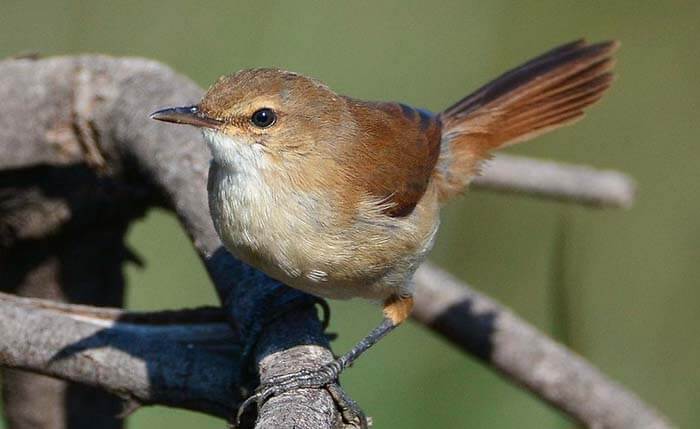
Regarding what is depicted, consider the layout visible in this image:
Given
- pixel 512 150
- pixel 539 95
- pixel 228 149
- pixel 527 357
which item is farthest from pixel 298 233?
pixel 512 150

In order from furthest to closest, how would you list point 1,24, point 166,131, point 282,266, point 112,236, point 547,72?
point 1,24
point 547,72
point 112,236
point 166,131
point 282,266

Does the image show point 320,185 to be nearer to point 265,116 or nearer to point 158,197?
point 265,116

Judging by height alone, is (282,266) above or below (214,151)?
below

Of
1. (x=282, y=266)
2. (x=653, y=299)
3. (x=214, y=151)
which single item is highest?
(x=214, y=151)

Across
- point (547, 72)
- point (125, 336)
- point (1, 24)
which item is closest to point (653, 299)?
point (547, 72)

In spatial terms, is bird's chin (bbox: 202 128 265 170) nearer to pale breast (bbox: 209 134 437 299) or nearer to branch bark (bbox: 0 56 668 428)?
pale breast (bbox: 209 134 437 299)

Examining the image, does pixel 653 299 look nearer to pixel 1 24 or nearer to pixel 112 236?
pixel 112 236

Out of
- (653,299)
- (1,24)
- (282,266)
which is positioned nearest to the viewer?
(282,266)

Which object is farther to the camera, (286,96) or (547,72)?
(547,72)
